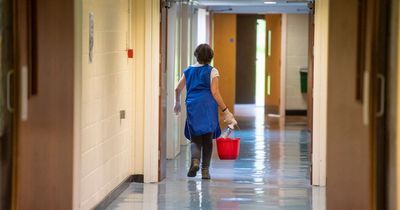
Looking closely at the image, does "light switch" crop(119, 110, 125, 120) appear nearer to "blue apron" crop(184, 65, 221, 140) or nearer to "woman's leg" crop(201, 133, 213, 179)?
"blue apron" crop(184, 65, 221, 140)

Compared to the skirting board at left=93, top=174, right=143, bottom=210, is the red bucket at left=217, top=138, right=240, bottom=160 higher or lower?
higher

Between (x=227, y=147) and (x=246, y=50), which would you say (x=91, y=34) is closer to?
(x=227, y=147)

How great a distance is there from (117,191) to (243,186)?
1.41m

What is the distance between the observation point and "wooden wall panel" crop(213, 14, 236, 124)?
1830 cm

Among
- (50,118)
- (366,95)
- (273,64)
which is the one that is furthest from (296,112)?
(366,95)

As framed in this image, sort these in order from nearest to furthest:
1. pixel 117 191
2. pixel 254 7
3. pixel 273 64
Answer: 1. pixel 117 191
2. pixel 254 7
3. pixel 273 64

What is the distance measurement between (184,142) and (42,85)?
6.38m

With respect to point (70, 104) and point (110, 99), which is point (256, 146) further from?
point (70, 104)

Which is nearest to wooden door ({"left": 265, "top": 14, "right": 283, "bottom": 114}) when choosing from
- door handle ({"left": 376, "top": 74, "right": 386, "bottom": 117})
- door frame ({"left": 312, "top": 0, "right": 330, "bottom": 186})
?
door frame ({"left": 312, "top": 0, "right": 330, "bottom": 186})

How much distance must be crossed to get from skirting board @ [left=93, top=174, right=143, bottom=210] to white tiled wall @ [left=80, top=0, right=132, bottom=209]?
0.17 ft

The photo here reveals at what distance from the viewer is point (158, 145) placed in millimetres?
8883

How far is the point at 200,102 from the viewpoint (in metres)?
8.99

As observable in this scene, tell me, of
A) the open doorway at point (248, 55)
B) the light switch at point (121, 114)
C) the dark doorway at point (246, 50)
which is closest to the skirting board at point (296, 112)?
the open doorway at point (248, 55)

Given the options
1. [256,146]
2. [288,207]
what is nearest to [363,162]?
[288,207]
